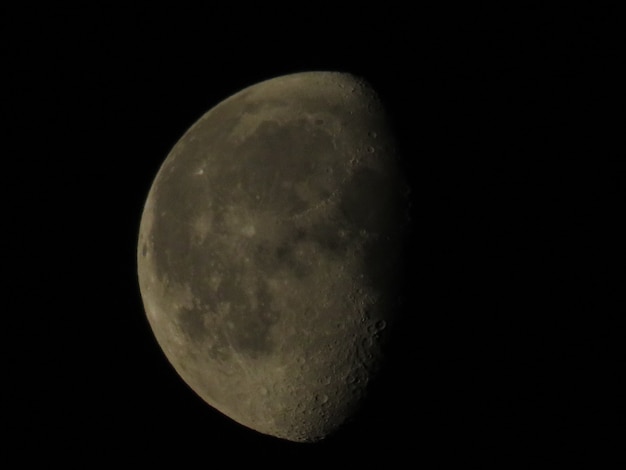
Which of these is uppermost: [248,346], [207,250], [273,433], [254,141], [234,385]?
[254,141]

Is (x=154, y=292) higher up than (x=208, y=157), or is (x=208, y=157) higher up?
(x=208, y=157)

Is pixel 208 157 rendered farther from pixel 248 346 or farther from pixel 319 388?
pixel 319 388

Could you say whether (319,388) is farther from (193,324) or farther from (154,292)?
(154,292)

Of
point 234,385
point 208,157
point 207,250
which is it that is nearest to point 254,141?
point 208,157

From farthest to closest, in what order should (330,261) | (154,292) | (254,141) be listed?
(154,292) < (254,141) < (330,261)

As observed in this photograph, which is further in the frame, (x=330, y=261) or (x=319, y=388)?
(x=319, y=388)

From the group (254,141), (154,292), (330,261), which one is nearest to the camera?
(330,261)
